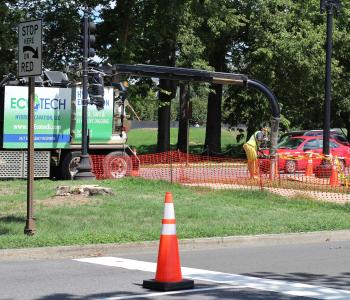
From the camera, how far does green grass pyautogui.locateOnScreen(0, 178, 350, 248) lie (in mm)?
11445

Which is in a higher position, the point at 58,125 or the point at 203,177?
the point at 58,125

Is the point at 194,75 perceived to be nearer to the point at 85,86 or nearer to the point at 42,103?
the point at 85,86

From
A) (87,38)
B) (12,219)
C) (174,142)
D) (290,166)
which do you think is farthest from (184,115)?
(174,142)

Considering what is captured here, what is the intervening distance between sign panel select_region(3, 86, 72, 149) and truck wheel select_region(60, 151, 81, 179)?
351mm

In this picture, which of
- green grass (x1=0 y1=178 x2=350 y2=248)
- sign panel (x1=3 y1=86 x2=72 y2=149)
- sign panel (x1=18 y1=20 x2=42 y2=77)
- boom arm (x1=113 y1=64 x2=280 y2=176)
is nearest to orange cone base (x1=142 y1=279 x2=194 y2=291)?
green grass (x1=0 y1=178 x2=350 y2=248)

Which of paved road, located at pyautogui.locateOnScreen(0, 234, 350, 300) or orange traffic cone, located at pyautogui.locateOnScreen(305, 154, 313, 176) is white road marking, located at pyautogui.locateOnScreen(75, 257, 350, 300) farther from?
orange traffic cone, located at pyautogui.locateOnScreen(305, 154, 313, 176)

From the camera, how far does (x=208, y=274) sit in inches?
355

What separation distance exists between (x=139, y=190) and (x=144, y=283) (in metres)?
9.19

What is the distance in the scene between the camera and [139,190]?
17125 mm

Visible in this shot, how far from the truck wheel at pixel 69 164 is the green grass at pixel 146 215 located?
2900 millimetres

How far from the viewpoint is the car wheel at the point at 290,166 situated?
24392mm

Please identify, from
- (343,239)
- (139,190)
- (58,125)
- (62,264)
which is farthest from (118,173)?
(62,264)

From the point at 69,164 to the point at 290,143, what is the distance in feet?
34.8

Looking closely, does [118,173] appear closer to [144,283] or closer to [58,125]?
[58,125]
